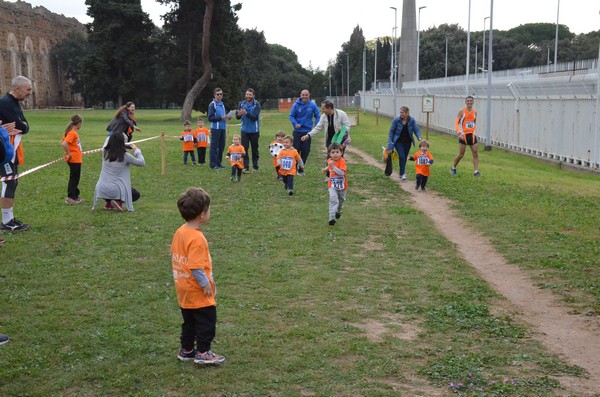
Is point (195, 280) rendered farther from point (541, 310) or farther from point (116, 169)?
point (116, 169)

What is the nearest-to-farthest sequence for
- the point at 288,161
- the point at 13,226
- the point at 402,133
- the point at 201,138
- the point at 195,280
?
the point at 195,280 < the point at 13,226 < the point at 288,161 < the point at 402,133 < the point at 201,138

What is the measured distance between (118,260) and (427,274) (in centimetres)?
358

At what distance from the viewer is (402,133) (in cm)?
1738

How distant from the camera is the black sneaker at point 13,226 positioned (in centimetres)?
1071

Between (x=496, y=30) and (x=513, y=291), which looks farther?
(x=496, y=30)

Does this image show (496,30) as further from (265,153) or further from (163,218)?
(163,218)

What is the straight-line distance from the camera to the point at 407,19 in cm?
6962

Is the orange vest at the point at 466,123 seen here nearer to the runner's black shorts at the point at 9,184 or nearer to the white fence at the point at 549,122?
the white fence at the point at 549,122

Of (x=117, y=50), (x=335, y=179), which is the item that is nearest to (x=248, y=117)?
(x=335, y=179)

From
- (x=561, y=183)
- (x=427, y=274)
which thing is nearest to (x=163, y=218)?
(x=427, y=274)

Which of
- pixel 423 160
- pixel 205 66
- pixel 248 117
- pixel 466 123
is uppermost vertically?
pixel 205 66

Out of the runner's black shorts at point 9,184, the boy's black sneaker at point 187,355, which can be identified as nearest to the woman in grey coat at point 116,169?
the runner's black shorts at point 9,184

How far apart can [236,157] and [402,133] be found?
3793 mm

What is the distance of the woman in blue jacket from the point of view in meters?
17.1
